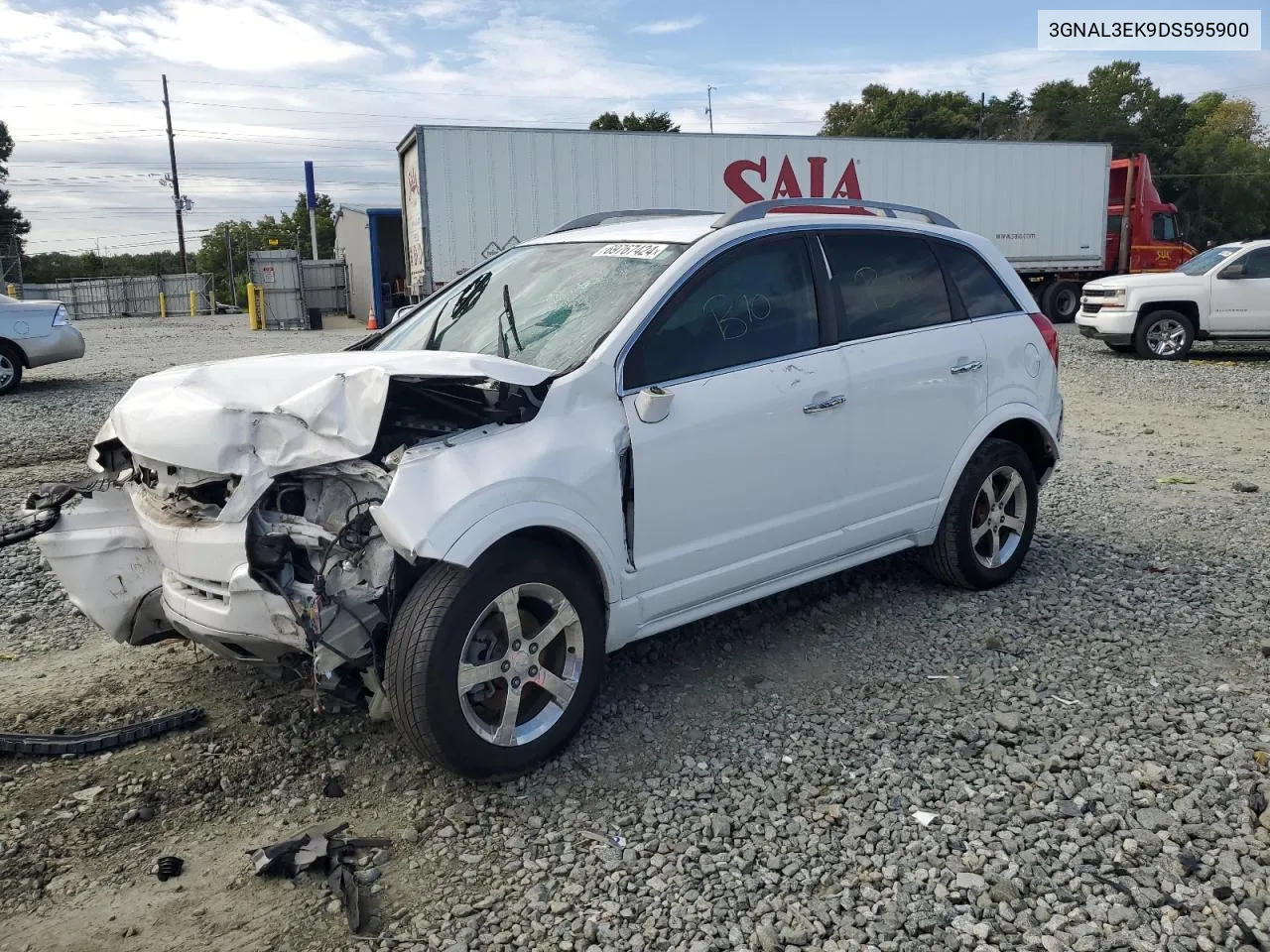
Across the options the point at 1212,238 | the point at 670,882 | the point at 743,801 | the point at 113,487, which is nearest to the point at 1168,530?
the point at 743,801

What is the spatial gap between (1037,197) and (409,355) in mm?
22933

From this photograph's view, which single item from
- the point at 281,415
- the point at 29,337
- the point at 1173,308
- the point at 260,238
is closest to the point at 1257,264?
the point at 1173,308

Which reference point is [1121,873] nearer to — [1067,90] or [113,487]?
[113,487]

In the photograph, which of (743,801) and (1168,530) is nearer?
(743,801)

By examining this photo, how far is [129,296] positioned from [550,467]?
48.3 m

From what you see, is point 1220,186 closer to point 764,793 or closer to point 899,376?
point 899,376

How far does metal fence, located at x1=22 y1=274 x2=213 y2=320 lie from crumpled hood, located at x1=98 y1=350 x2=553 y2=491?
149ft

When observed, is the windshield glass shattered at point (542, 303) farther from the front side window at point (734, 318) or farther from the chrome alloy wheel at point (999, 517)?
the chrome alloy wheel at point (999, 517)

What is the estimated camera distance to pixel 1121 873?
116 inches

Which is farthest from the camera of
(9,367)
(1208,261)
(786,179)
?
(786,179)

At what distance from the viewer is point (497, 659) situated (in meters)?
3.36

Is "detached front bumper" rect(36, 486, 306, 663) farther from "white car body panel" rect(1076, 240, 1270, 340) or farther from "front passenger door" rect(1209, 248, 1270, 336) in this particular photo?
"front passenger door" rect(1209, 248, 1270, 336)

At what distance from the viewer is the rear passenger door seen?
448cm

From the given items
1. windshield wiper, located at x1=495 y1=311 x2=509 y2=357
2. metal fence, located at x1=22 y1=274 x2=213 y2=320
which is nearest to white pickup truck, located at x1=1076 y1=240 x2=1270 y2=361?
windshield wiper, located at x1=495 y1=311 x2=509 y2=357
